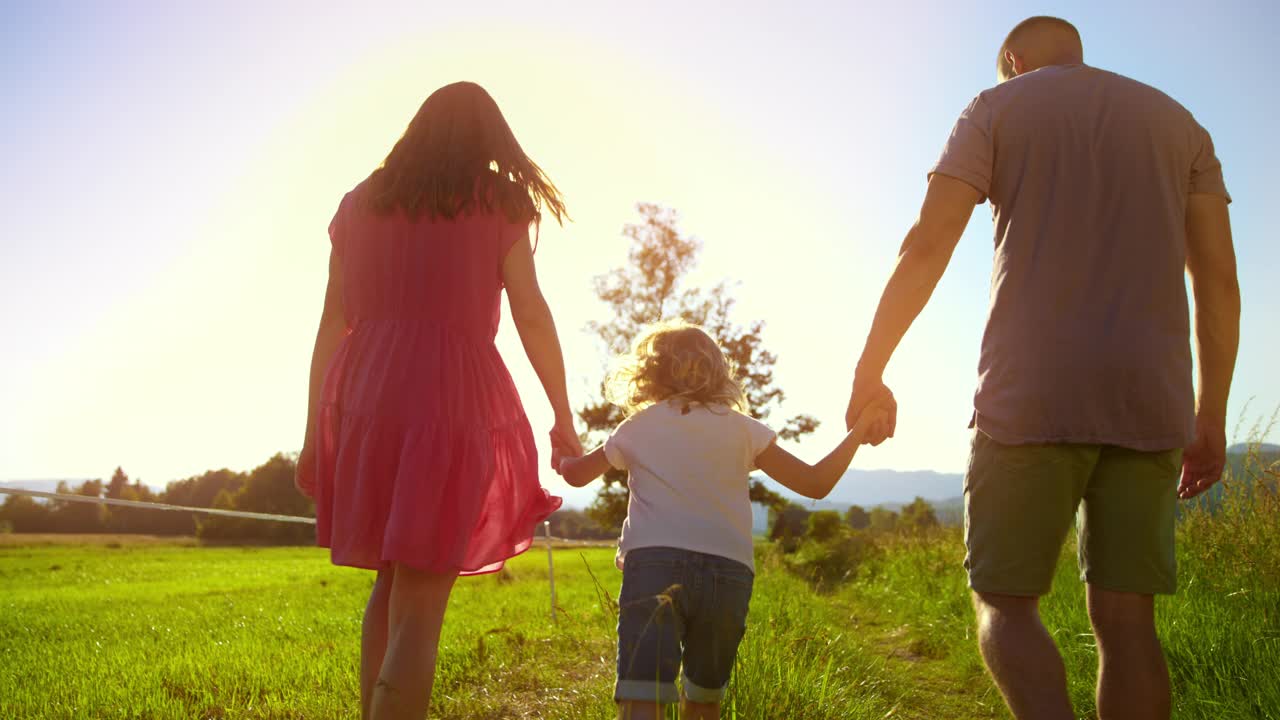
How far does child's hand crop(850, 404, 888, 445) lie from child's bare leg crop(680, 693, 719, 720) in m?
0.85

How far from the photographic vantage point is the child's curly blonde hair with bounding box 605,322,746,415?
277 cm

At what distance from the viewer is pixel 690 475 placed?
8.50ft

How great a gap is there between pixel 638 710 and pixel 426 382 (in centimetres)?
100

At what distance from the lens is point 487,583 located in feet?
41.8

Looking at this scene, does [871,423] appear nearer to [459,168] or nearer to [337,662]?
[459,168]

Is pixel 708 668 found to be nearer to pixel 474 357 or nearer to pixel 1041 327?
pixel 474 357

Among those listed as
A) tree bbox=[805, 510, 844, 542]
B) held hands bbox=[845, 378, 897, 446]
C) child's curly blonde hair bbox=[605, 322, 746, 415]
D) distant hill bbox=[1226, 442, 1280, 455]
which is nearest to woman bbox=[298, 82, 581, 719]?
child's curly blonde hair bbox=[605, 322, 746, 415]

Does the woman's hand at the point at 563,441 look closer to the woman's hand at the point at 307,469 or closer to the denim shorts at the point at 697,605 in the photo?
the denim shorts at the point at 697,605

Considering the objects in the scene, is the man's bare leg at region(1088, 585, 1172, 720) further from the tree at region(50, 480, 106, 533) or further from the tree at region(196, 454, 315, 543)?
the tree at region(196, 454, 315, 543)

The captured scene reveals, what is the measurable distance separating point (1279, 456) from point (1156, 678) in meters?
4.65

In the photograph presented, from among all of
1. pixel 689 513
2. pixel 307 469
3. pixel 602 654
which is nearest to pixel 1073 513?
pixel 689 513

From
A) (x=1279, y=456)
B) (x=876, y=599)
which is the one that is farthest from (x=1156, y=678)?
(x=876, y=599)

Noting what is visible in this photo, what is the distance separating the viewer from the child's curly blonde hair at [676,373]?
277cm

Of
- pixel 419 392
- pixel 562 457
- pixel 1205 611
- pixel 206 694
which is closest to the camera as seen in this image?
pixel 419 392
